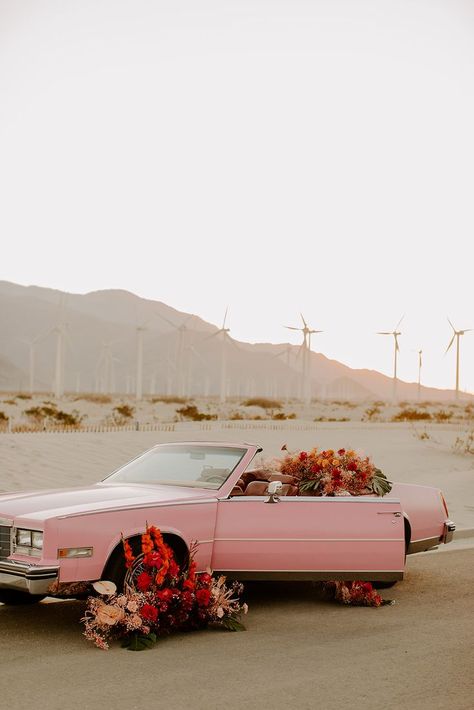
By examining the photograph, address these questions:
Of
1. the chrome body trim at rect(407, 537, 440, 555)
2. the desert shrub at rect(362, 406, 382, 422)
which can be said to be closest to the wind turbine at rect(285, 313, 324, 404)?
the desert shrub at rect(362, 406, 382, 422)

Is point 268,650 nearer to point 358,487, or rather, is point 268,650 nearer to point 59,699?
point 59,699

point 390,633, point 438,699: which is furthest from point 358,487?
point 438,699

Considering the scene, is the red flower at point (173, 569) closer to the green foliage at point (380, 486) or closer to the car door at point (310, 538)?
the car door at point (310, 538)

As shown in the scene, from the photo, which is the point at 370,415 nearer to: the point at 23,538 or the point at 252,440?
the point at 252,440

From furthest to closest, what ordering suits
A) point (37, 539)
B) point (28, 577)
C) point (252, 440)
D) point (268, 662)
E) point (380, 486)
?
point (252, 440), point (380, 486), point (37, 539), point (28, 577), point (268, 662)

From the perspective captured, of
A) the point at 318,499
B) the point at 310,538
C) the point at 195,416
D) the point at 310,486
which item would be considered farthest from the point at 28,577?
the point at 195,416

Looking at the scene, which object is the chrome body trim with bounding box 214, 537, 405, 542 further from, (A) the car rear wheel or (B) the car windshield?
(A) the car rear wheel

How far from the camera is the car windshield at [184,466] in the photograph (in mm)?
8930

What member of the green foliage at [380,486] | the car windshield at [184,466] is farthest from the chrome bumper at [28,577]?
the green foliage at [380,486]

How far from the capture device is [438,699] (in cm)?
604

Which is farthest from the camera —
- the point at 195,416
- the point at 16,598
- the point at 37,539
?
the point at 195,416

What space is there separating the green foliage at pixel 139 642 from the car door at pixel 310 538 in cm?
106

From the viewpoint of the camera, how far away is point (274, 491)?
832 cm

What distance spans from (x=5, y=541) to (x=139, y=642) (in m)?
1.32
